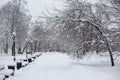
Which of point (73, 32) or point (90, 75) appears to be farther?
point (73, 32)

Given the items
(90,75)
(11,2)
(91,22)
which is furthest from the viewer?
(11,2)

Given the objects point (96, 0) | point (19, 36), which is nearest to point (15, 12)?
point (19, 36)

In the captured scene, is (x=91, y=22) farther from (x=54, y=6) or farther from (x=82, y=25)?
(x=54, y=6)

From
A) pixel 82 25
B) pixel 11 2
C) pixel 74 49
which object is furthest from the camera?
pixel 11 2

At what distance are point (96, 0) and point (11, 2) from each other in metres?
28.2

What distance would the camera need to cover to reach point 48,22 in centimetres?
1617

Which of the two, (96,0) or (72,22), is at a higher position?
(96,0)

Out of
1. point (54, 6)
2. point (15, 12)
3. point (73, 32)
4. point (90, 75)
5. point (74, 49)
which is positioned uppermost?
point (15, 12)

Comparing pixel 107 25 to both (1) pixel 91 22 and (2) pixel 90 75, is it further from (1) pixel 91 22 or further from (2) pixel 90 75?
(2) pixel 90 75

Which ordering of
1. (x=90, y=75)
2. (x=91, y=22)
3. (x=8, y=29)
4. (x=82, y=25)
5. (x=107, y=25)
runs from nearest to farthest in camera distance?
(x=90, y=75) < (x=107, y=25) < (x=91, y=22) < (x=82, y=25) < (x=8, y=29)

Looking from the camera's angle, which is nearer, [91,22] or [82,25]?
[91,22]

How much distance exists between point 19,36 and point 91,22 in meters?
29.0

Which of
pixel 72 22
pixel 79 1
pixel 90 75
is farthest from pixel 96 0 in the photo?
pixel 90 75

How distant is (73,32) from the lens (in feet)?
54.4
